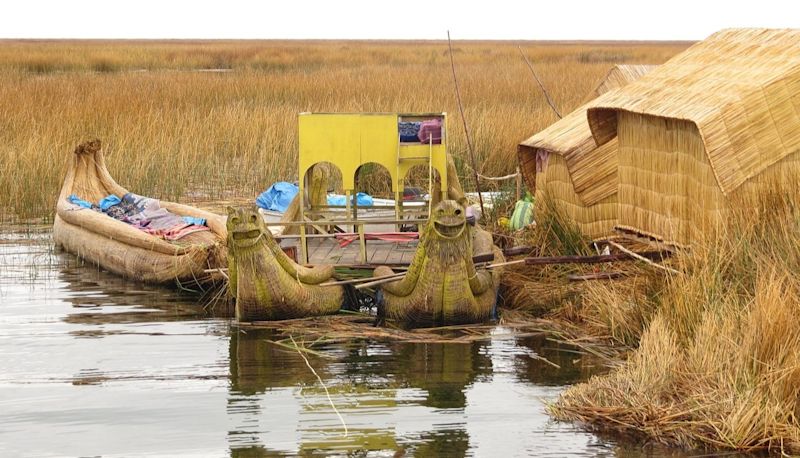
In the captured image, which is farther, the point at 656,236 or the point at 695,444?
the point at 656,236

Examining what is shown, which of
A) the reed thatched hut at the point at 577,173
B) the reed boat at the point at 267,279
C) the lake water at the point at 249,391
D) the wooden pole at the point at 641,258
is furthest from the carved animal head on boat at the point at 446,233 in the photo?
the reed thatched hut at the point at 577,173

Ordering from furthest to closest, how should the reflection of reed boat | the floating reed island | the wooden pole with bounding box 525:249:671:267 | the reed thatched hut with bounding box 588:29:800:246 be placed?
the reflection of reed boat < the wooden pole with bounding box 525:249:671:267 < the reed thatched hut with bounding box 588:29:800:246 < the floating reed island

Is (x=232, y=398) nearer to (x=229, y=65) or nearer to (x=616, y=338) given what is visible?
(x=616, y=338)

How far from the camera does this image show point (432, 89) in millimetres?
24609

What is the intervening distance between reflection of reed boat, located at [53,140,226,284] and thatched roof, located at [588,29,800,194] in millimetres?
3646

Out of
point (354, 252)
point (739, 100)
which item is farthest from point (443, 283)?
point (739, 100)

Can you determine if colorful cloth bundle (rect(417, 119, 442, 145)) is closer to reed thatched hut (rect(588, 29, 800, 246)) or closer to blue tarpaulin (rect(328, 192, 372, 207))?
reed thatched hut (rect(588, 29, 800, 246))

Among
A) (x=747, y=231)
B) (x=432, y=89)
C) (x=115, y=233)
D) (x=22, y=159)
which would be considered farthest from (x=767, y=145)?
(x=432, y=89)

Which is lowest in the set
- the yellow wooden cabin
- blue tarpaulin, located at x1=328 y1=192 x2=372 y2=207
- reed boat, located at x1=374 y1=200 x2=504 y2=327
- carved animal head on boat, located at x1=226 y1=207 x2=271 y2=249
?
reed boat, located at x1=374 y1=200 x2=504 y2=327

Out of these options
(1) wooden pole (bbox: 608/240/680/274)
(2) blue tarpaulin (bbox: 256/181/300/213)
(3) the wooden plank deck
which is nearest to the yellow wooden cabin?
(3) the wooden plank deck

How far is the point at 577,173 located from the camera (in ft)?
33.6

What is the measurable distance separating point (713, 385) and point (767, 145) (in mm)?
2119

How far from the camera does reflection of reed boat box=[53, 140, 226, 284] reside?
10.7 m

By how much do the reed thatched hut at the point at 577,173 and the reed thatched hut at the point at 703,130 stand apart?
0.65 ft
